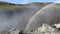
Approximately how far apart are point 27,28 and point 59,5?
479 millimetres

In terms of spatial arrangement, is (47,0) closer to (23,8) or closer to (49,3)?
(49,3)

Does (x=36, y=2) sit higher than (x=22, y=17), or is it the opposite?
(x=36, y=2)

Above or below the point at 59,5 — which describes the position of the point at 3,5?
above

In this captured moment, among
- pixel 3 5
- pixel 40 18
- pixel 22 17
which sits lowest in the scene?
pixel 40 18

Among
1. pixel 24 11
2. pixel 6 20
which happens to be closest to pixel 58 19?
pixel 24 11

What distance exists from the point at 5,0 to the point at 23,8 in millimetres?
257

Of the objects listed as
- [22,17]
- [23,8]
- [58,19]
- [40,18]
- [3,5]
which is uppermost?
[3,5]

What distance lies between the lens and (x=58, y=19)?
4.91 feet

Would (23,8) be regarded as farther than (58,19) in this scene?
Yes

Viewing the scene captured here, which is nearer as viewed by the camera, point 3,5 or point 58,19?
point 58,19

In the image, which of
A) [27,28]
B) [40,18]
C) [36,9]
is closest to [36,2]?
[36,9]

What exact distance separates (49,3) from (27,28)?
0.41 meters

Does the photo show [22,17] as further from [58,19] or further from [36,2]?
[58,19]

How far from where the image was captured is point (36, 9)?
5.18 ft
